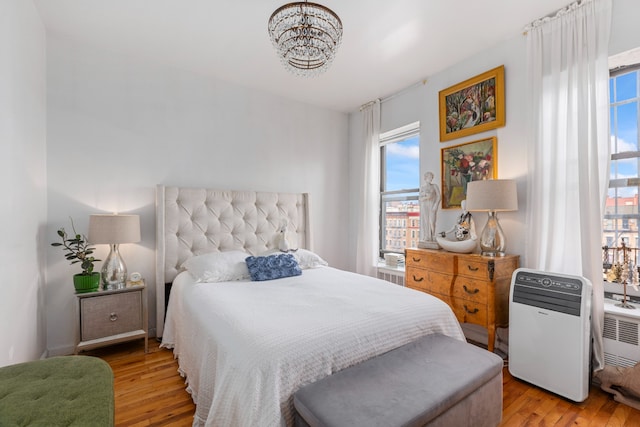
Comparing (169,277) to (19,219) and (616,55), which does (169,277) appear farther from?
(616,55)

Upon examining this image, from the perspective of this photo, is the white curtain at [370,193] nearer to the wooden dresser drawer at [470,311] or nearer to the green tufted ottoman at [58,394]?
the wooden dresser drawer at [470,311]

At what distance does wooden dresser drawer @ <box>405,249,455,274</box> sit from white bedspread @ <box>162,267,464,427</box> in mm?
635

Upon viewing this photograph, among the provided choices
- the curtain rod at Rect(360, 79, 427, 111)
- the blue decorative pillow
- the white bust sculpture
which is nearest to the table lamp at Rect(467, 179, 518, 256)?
the white bust sculpture

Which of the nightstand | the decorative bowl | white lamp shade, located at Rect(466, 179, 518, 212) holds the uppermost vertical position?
white lamp shade, located at Rect(466, 179, 518, 212)

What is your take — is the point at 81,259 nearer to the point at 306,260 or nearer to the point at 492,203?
the point at 306,260

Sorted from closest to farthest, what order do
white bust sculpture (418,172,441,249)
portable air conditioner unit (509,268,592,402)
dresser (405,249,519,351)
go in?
portable air conditioner unit (509,268,592,402) → dresser (405,249,519,351) → white bust sculpture (418,172,441,249)

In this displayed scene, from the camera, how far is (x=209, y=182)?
10.7ft

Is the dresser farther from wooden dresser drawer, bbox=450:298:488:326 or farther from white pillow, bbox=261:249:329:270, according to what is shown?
white pillow, bbox=261:249:329:270

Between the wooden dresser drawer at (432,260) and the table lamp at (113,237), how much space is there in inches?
98.8

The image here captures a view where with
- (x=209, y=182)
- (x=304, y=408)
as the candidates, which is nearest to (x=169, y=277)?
(x=209, y=182)

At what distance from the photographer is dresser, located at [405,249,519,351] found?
232 cm

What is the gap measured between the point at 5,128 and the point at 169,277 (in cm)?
164

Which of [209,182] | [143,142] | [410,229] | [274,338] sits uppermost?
[143,142]

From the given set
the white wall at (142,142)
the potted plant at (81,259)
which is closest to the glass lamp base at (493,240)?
the white wall at (142,142)
